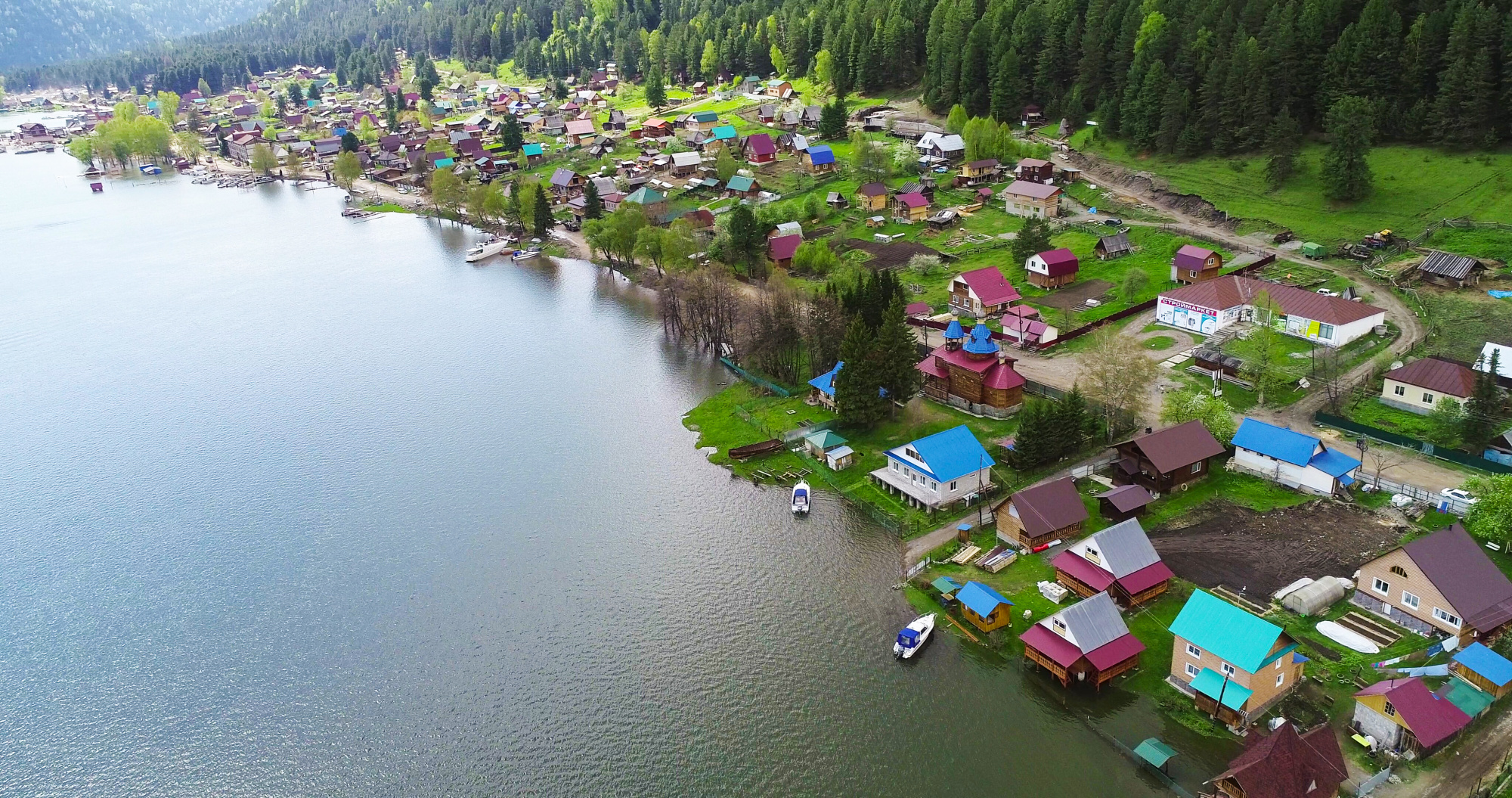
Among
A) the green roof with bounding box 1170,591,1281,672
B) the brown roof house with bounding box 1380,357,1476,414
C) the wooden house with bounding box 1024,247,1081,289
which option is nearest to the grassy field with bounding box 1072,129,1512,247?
the wooden house with bounding box 1024,247,1081,289

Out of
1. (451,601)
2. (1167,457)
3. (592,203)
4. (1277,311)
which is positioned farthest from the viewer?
(592,203)

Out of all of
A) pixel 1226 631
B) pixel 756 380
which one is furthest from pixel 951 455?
pixel 756 380

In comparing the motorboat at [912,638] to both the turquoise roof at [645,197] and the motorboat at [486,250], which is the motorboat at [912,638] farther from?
the motorboat at [486,250]

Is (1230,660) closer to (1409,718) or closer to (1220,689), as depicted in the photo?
(1220,689)

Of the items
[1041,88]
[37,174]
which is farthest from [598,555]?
[37,174]

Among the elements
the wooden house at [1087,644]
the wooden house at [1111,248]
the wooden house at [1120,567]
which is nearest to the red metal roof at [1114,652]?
the wooden house at [1087,644]

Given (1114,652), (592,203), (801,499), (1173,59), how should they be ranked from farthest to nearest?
1. (1173,59)
2. (592,203)
3. (801,499)
4. (1114,652)

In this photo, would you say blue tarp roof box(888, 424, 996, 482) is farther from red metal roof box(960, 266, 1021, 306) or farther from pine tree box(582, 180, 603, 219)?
pine tree box(582, 180, 603, 219)
